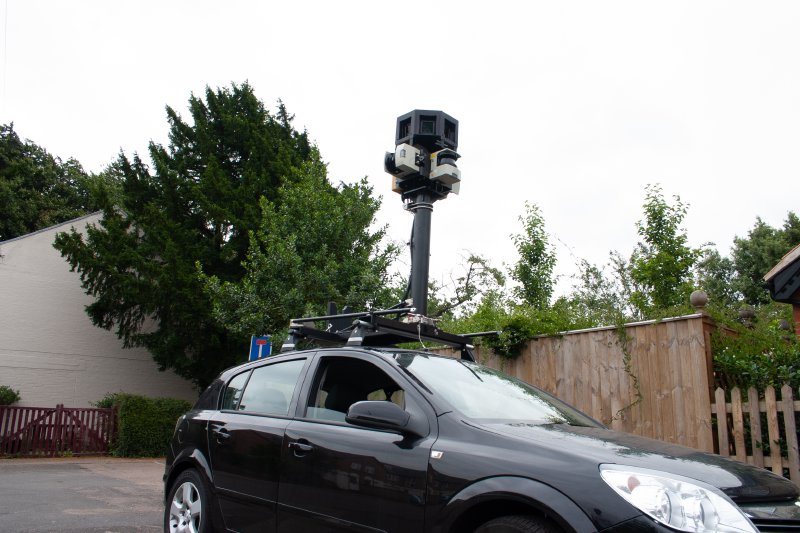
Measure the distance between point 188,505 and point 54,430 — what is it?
13916 mm

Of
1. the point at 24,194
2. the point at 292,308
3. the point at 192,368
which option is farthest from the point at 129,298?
the point at 24,194

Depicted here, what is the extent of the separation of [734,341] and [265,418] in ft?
15.7

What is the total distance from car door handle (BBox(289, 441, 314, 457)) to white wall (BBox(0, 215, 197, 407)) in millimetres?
18408

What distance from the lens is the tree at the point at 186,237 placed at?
1850 cm

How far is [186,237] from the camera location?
1920cm

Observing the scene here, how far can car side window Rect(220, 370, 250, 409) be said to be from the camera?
477 centimetres

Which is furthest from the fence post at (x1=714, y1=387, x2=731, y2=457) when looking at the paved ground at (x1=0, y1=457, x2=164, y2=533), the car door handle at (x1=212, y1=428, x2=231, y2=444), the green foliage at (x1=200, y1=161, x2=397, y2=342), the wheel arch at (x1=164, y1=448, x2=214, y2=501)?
the green foliage at (x1=200, y1=161, x2=397, y2=342)

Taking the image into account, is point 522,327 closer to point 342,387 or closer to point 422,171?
point 422,171

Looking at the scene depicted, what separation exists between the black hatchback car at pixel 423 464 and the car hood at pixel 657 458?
11mm

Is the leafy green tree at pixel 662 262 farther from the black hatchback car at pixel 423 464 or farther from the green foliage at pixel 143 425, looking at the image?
the green foliage at pixel 143 425

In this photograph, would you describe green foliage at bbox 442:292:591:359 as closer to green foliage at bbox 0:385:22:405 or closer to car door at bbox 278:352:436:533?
car door at bbox 278:352:436:533

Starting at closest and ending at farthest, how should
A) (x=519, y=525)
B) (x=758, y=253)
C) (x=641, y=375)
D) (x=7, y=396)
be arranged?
(x=519, y=525), (x=641, y=375), (x=7, y=396), (x=758, y=253)

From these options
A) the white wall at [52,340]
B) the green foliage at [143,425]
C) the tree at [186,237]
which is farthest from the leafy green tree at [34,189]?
the green foliage at [143,425]

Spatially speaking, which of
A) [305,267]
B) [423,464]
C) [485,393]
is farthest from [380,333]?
[305,267]
